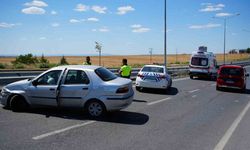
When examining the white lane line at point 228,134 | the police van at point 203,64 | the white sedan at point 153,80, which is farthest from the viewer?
the police van at point 203,64

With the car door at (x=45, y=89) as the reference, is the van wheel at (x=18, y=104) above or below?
below

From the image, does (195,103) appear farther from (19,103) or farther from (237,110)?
(19,103)

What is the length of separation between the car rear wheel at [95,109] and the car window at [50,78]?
1.21 m

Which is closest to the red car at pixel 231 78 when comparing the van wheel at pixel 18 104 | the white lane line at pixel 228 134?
the white lane line at pixel 228 134

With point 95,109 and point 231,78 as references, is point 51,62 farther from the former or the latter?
point 95,109

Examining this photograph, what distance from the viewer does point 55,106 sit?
30.6 ft

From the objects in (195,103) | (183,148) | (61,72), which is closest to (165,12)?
(195,103)

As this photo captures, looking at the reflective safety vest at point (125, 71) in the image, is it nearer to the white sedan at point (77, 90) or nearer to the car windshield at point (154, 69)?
the car windshield at point (154, 69)

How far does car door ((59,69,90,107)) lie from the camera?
9.05 m

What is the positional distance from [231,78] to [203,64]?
28.6 ft

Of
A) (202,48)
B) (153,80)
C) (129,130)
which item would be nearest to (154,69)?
(153,80)

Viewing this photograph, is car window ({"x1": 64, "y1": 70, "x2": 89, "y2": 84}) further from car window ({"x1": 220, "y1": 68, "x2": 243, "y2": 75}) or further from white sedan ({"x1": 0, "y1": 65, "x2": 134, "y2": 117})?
car window ({"x1": 220, "y1": 68, "x2": 243, "y2": 75})

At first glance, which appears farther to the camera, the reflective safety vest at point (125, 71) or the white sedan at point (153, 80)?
Result: the white sedan at point (153, 80)

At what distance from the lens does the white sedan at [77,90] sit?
9.02 meters
